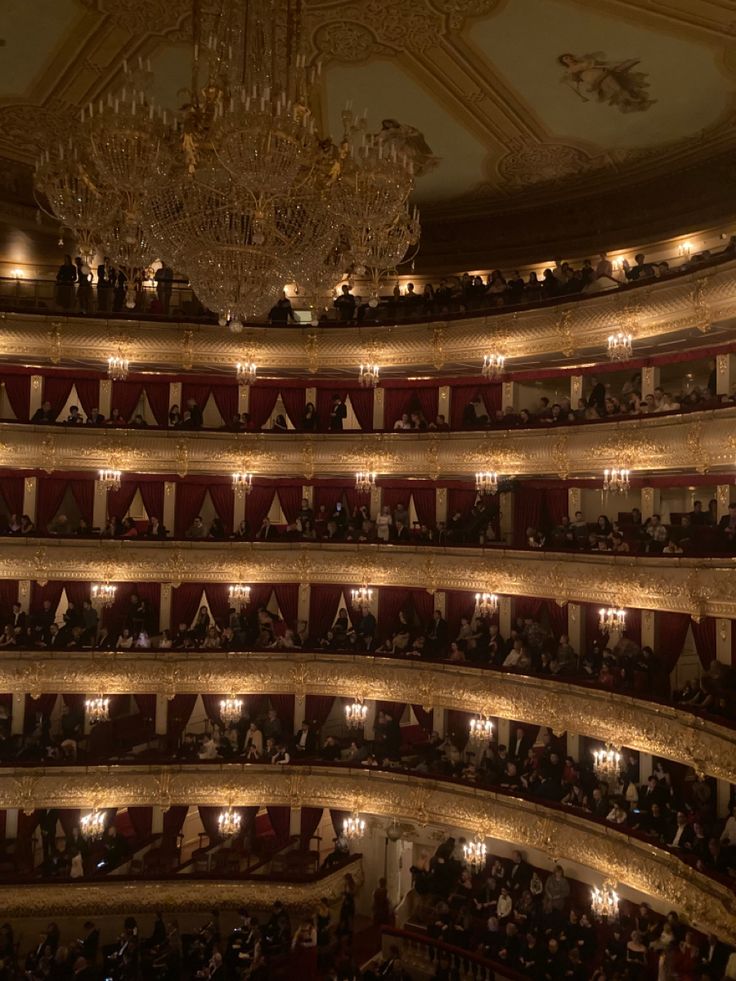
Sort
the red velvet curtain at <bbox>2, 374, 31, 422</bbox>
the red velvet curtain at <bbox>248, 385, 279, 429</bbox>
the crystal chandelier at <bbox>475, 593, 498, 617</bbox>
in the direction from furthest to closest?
the red velvet curtain at <bbox>248, 385, 279, 429</bbox> → the red velvet curtain at <bbox>2, 374, 31, 422</bbox> → the crystal chandelier at <bbox>475, 593, 498, 617</bbox>

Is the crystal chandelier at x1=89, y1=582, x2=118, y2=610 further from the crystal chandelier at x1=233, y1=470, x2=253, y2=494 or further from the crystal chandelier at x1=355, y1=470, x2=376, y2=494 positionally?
the crystal chandelier at x1=355, y1=470, x2=376, y2=494

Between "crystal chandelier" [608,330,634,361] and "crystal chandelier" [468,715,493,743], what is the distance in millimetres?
8226

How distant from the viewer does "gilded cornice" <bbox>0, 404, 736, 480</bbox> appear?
58.8 feet

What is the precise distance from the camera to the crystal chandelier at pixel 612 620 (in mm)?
17125

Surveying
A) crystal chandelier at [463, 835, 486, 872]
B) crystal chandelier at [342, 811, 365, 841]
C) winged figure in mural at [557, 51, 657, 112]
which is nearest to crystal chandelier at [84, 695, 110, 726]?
crystal chandelier at [342, 811, 365, 841]

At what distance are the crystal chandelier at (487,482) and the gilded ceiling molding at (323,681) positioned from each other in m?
4.01

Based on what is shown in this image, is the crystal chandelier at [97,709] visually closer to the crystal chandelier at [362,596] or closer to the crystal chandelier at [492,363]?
the crystal chandelier at [362,596]

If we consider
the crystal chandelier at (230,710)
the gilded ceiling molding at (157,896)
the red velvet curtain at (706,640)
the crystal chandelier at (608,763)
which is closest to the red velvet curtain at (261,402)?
the crystal chandelier at (230,710)

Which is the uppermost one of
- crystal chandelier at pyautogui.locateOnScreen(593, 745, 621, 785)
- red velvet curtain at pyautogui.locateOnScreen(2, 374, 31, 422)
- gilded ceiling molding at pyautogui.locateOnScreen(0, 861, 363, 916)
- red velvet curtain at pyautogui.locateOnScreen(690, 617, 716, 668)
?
red velvet curtain at pyautogui.locateOnScreen(2, 374, 31, 422)

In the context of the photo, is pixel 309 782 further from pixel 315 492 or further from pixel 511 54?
pixel 511 54

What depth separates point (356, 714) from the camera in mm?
19859

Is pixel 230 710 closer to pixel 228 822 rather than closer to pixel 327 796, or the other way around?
pixel 228 822

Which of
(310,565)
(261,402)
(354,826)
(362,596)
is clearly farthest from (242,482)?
(354,826)

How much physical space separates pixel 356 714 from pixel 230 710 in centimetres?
293
